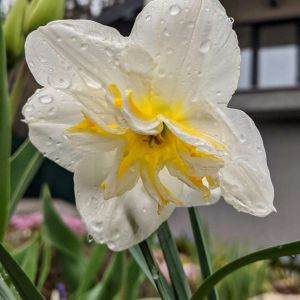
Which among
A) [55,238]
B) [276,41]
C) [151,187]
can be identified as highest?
[151,187]

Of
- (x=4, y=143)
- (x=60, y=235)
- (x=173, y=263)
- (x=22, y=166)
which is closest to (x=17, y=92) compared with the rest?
(x=22, y=166)

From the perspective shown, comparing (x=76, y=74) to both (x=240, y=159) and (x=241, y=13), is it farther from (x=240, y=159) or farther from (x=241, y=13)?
(x=241, y=13)

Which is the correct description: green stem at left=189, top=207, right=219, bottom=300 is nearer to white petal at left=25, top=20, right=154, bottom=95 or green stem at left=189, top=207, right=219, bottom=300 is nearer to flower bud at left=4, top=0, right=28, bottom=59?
white petal at left=25, top=20, right=154, bottom=95

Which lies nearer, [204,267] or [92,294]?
[204,267]

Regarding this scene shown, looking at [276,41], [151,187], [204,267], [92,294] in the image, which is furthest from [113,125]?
[276,41]

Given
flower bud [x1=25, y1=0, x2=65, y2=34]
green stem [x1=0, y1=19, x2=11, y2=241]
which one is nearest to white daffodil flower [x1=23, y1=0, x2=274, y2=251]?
green stem [x1=0, y1=19, x2=11, y2=241]

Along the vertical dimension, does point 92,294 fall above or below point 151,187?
below
